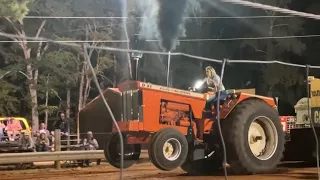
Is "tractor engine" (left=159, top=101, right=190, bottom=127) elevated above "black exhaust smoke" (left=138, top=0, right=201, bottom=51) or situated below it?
below

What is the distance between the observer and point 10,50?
29.1m

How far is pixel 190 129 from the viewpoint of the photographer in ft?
26.7

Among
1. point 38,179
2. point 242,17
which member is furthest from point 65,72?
point 38,179

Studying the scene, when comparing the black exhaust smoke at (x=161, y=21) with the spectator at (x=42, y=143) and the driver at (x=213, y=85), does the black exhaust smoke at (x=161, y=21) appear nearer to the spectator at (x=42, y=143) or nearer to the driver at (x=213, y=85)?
the spectator at (x=42, y=143)

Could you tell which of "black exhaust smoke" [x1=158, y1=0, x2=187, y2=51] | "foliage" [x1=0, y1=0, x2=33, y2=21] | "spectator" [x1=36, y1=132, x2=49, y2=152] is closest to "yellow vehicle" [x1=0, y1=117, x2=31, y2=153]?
"spectator" [x1=36, y1=132, x2=49, y2=152]

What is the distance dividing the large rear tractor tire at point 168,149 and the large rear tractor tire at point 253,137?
784 mm

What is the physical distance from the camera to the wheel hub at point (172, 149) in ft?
Answer: 24.4

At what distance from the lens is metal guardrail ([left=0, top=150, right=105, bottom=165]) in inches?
523

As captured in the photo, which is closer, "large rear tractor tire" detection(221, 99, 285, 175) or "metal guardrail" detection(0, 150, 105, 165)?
"large rear tractor tire" detection(221, 99, 285, 175)

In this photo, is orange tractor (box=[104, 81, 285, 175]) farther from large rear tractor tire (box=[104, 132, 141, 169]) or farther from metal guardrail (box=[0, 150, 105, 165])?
metal guardrail (box=[0, 150, 105, 165])

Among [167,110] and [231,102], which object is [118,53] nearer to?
[231,102]

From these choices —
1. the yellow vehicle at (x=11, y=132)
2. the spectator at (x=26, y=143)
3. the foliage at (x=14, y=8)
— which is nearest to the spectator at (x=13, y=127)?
the yellow vehicle at (x=11, y=132)

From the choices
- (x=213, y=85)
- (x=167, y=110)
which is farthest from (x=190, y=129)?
(x=213, y=85)

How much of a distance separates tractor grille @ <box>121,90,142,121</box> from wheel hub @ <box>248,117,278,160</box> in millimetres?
1813
